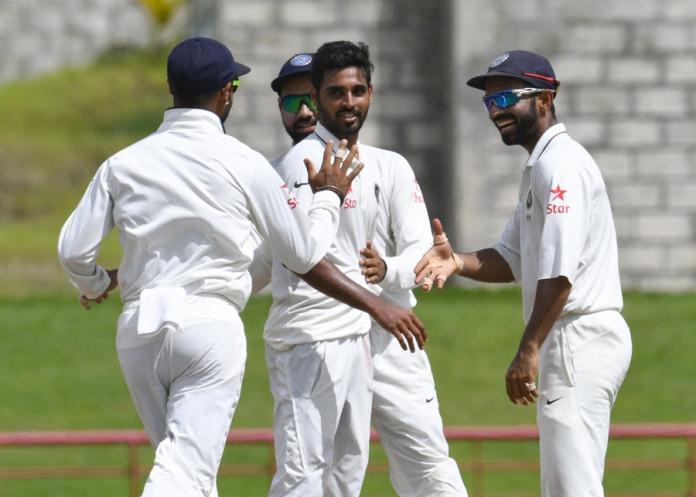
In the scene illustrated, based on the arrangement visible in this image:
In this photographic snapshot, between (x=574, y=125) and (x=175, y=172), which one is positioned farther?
(x=574, y=125)

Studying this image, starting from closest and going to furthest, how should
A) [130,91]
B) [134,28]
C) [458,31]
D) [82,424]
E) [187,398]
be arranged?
[187,398]
[82,424]
[458,31]
[130,91]
[134,28]

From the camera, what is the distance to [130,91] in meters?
33.1

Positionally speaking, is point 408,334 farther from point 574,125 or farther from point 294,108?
point 574,125

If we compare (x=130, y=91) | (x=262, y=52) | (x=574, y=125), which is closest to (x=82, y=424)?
(x=262, y=52)

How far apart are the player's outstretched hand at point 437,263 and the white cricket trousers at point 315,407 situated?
409mm

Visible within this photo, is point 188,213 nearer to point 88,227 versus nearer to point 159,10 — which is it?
point 88,227

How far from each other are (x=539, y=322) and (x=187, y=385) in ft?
4.87

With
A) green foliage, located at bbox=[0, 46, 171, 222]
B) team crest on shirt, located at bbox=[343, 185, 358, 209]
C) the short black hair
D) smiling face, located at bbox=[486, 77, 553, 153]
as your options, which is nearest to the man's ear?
smiling face, located at bbox=[486, 77, 553, 153]

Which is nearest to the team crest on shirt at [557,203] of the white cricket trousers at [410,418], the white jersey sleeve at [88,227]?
the white cricket trousers at [410,418]

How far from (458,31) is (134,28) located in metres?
21.8

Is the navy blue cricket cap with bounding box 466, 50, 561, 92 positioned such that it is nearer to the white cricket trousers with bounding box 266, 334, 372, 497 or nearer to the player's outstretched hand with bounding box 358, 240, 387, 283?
the player's outstretched hand with bounding box 358, 240, 387, 283

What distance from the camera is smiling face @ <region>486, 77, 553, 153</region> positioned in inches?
262

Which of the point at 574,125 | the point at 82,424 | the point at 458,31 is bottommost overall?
the point at 82,424

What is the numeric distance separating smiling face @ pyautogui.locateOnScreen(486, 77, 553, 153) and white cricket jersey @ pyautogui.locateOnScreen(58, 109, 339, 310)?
109 cm
